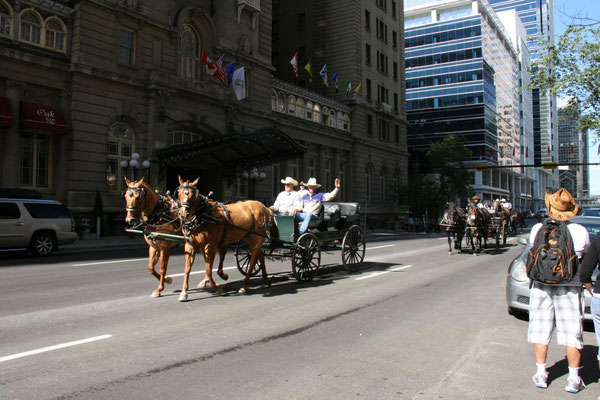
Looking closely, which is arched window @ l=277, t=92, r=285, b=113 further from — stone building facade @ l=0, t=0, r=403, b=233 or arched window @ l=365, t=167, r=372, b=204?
arched window @ l=365, t=167, r=372, b=204

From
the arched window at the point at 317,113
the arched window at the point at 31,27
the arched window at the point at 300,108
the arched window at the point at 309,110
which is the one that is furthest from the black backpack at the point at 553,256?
the arched window at the point at 317,113

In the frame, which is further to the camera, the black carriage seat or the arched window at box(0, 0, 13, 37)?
the arched window at box(0, 0, 13, 37)

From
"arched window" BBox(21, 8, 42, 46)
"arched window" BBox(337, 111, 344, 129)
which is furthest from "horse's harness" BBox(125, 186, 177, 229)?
"arched window" BBox(337, 111, 344, 129)

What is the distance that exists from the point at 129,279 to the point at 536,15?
168307 mm

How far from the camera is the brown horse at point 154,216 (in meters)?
8.10

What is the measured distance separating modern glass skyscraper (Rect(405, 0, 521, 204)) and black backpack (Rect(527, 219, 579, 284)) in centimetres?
7861

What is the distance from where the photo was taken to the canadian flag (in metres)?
28.8

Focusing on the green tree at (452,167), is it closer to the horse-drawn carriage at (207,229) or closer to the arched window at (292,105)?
the arched window at (292,105)

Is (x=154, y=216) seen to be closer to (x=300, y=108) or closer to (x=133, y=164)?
(x=133, y=164)

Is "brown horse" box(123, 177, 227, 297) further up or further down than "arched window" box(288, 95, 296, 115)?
further down

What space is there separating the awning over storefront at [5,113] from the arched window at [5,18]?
348cm

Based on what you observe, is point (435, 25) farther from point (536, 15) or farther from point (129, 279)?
point (129, 279)

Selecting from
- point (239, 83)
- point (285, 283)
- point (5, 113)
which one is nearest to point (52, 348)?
point (285, 283)

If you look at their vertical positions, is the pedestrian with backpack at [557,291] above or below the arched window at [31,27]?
below
